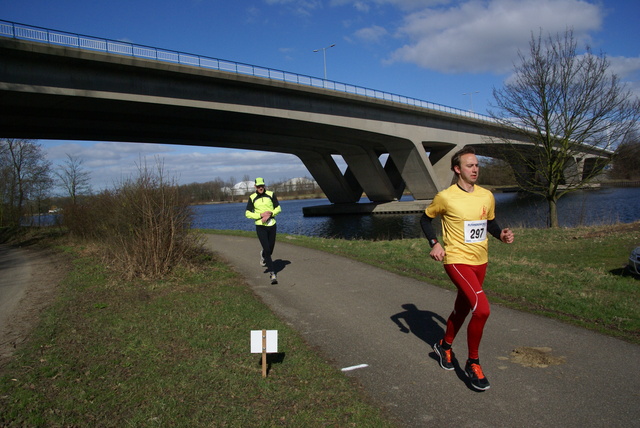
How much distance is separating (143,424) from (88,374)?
136 centimetres

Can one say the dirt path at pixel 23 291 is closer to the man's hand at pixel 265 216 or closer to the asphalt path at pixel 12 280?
the asphalt path at pixel 12 280

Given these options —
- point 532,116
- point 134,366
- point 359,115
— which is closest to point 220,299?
point 134,366

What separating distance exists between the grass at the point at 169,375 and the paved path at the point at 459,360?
35 centimetres

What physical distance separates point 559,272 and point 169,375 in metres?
8.04

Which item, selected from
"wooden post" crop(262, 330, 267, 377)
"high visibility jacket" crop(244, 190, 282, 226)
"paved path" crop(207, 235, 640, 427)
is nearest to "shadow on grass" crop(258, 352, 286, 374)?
"wooden post" crop(262, 330, 267, 377)

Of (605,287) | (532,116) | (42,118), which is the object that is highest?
(42,118)

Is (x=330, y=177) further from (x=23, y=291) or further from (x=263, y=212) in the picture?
(x=23, y=291)

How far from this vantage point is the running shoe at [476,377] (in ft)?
12.5

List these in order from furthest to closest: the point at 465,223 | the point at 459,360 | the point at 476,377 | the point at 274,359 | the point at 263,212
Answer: the point at 263,212 → the point at 274,359 → the point at 459,360 → the point at 465,223 → the point at 476,377

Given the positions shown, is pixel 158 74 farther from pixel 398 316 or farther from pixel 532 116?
pixel 398 316

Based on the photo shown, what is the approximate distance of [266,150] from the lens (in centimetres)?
4766

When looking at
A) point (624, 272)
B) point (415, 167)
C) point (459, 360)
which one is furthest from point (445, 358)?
point (415, 167)

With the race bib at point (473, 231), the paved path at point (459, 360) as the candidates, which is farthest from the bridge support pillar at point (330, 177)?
the race bib at point (473, 231)

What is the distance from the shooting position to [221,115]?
29969 mm
